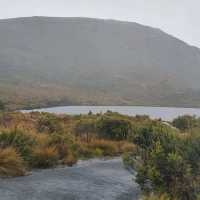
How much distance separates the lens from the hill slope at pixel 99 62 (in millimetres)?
127750

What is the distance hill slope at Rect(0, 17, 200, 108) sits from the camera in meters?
128

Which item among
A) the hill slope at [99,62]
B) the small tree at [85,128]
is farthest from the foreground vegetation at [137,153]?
the hill slope at [99,62]

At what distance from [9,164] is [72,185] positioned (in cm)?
184

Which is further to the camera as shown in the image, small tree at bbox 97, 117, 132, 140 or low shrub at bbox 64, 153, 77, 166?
small tree at bbox 97, 117, 132, 140

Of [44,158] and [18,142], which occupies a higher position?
[18,142]

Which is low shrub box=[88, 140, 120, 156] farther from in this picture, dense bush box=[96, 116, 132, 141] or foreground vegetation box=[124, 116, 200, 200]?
foreground vegetation box=[124, 116, 200, 200]

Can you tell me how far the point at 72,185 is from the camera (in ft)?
34.3

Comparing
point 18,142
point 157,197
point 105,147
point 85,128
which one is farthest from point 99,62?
point 157,197

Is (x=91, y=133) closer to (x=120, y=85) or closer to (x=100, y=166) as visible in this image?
(x=100, y=166)

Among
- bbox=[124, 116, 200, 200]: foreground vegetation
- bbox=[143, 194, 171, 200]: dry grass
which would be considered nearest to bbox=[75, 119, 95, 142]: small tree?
bbox=[124, 116, 200, 200]: foreground vegetation

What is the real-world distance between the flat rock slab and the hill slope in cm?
9379

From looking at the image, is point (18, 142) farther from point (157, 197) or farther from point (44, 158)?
point (157, 197)

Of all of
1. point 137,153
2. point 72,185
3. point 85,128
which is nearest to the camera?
point 72,185

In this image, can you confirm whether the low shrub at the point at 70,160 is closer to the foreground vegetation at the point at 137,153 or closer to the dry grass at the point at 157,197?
the foreground vegetation at the point at 137,153
